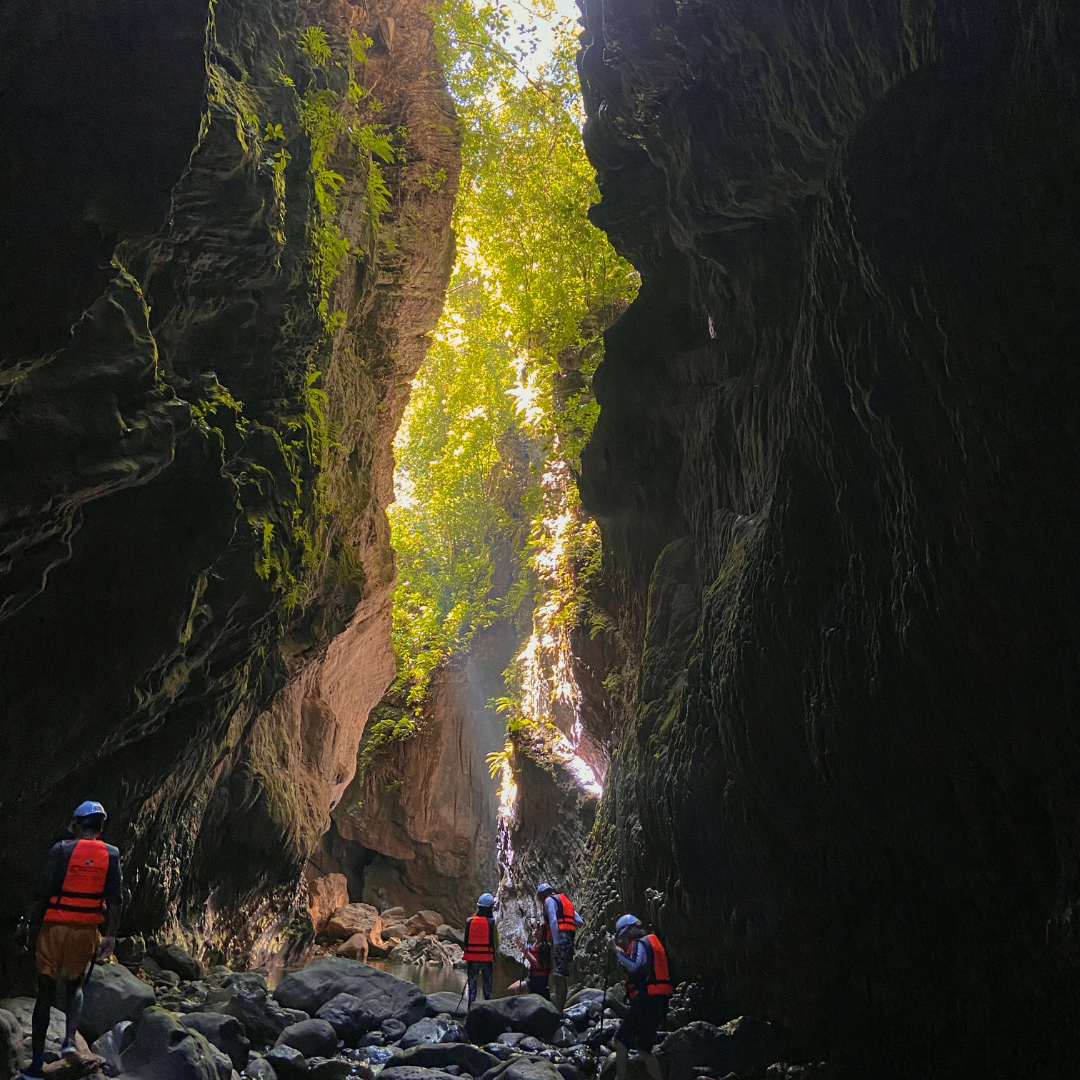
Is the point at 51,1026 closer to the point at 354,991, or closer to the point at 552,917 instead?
the point at 354,991

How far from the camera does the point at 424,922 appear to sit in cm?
2317

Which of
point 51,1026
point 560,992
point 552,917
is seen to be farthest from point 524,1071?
point 560,992

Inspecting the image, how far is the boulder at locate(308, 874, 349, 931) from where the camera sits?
1986 centimetres

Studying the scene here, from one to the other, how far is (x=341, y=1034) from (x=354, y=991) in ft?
2.73

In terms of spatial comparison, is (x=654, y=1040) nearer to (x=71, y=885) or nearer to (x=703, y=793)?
(x=703, y=793)

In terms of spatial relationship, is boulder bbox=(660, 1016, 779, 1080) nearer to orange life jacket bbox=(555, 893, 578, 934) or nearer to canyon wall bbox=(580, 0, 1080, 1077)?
canyon wall bbox=(580, 0, 1080, 1077)

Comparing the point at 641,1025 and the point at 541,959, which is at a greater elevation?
the point at 641,1025

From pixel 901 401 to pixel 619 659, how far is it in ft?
28.9

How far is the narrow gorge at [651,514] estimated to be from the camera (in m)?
4.34

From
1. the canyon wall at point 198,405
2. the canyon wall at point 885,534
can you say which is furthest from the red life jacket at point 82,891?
the canyon wall at point 885,534

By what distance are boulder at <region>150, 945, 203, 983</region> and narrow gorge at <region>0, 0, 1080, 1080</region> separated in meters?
0.04

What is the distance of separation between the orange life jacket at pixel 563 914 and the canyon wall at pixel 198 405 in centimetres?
411

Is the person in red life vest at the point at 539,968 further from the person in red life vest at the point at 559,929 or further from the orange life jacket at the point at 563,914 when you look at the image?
the orange life jacket at the point at 563,914

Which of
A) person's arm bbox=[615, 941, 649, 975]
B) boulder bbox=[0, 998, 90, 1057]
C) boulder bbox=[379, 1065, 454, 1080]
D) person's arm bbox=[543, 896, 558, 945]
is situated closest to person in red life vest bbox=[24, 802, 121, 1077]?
boulder bbox=[0, 998, 90, 1057]
